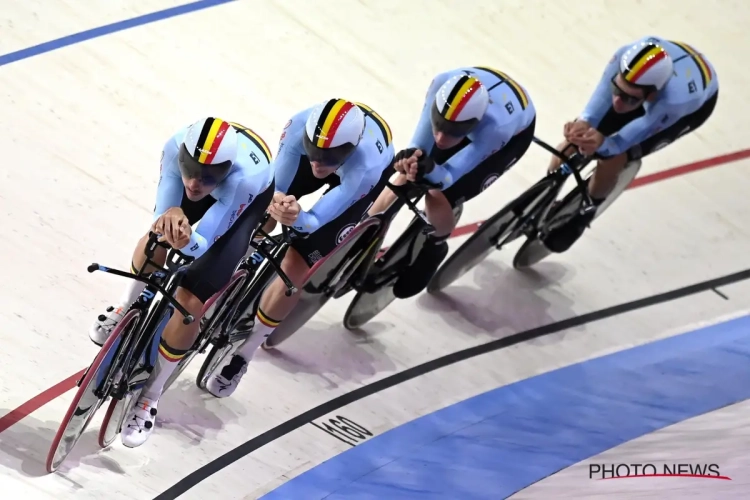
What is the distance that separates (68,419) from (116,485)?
0.37 m

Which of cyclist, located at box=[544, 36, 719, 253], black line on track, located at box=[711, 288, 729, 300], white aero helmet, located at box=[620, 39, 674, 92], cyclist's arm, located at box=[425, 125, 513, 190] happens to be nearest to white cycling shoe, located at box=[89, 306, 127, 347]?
cyclist's arm, located at box=[425, 125, 513, 190]

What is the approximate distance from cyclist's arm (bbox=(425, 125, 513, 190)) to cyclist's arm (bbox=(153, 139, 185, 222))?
126 cm

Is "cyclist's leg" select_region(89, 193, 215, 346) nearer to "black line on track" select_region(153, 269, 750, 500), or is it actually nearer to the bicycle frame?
"black line on track" select_region(153, 269, 750, 500)

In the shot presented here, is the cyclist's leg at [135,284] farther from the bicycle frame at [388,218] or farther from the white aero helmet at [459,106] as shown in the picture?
the white aero helmet at [459,106]

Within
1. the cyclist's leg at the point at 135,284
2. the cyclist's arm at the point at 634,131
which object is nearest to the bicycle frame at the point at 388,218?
the cyclist's leg at the point at 135,284

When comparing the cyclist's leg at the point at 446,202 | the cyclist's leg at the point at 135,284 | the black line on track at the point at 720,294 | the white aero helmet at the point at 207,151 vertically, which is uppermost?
the black line on track at the point at 720,294

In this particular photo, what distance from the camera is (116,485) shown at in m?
3.82

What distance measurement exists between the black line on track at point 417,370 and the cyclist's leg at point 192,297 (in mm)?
269

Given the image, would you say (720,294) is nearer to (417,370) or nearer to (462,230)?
(462,230)

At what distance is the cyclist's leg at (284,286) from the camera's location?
4148 millimetres

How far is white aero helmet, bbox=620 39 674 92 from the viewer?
15.8 ft

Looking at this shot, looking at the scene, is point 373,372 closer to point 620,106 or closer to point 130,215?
point 130,215

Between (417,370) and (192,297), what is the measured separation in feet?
4.99

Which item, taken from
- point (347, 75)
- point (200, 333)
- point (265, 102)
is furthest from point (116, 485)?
point (347, 75)
